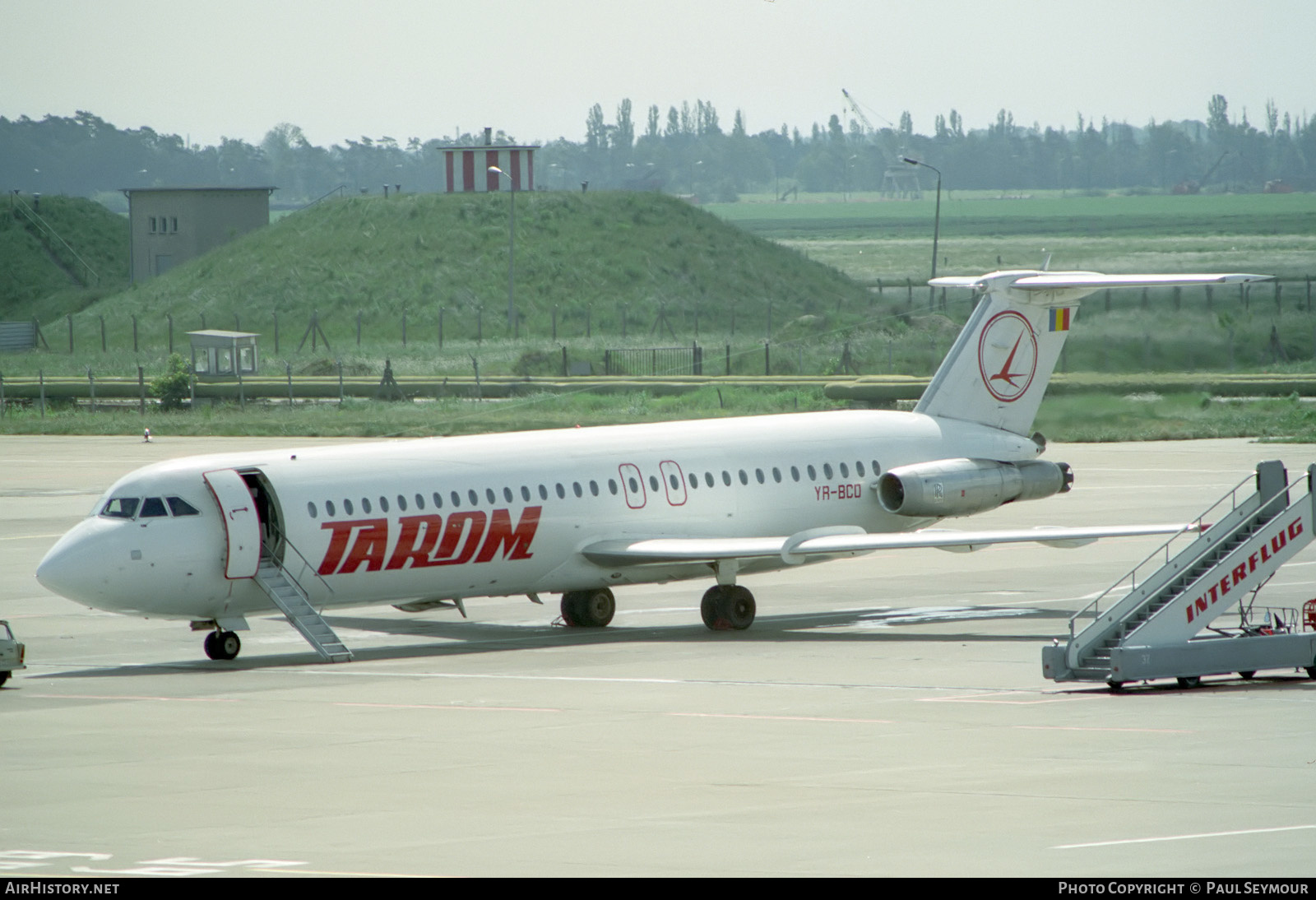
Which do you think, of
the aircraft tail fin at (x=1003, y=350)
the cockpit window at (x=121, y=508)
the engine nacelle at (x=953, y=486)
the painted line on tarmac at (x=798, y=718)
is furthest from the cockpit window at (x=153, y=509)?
the aircraft tail fin at (x=1003, y=350)

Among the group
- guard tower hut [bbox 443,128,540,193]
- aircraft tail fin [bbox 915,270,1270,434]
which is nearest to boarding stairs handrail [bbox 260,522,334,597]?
aircraft tail fin [bbox 915,270,1270,434]

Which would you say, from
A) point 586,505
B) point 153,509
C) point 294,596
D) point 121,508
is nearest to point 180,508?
point 153,509

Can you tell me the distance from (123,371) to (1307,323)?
7023 centimetres

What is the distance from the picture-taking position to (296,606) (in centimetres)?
2989

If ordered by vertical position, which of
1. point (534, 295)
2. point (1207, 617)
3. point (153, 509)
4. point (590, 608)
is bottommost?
point (590, 608)

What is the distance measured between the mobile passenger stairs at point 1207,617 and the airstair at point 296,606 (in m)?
11.0

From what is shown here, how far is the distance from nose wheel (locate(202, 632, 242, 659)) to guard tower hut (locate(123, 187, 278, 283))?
130 meters

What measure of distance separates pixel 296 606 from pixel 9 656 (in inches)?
171

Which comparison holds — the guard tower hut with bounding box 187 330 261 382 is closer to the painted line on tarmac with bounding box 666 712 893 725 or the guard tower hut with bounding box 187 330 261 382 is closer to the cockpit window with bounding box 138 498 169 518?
the cockpit window with bounding box 138 498 169 518

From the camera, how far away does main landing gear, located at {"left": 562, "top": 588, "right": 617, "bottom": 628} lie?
112 feet

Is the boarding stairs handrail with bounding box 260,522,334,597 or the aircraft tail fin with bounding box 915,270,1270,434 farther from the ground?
the aircraft tail fin with bounding box 915,270,1270,434

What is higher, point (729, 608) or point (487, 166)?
point (487, 166)

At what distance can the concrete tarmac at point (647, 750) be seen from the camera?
16.0 metres

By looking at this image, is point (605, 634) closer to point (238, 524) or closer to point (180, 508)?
point (238, 524)
